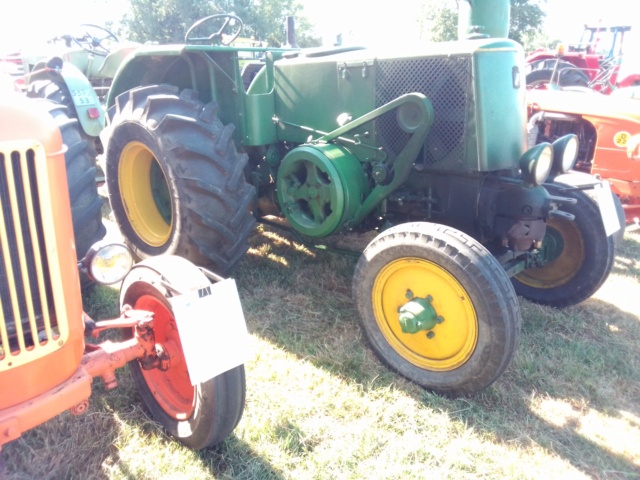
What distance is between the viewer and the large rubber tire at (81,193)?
2.46 meters

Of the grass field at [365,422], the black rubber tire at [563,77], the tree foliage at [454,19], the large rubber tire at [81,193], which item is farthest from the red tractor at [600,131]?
the tree foliage at [454,19]

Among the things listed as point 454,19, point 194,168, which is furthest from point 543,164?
point 454,19

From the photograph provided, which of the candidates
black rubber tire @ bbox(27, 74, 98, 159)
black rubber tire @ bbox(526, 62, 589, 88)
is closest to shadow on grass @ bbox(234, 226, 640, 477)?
black rubber tire @ bbox(27, 74, 98, 159)

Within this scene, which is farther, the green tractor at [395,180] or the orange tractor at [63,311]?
the green tractor at [395,180]

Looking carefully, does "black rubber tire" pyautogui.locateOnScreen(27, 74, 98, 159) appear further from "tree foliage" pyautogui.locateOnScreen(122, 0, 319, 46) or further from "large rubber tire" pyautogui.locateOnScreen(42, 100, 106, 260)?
"tree foliage" pyautogui.locateOnScreen(122, 0, 319, 46)

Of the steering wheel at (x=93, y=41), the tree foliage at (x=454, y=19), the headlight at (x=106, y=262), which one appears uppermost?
the tree foliage at (x=454, y=19)

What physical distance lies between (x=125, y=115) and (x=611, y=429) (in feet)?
10.1

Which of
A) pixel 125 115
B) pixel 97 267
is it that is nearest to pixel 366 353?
pixel 97 267

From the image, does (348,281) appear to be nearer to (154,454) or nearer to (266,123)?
(266,123)

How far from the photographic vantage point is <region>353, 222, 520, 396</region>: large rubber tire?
2.28 m

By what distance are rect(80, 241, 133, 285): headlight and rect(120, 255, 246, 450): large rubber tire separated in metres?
0.11

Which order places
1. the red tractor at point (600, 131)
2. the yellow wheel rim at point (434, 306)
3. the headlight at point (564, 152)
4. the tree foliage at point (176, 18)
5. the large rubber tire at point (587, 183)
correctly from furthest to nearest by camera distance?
the tree foliage at point (176, 18), the red tractor at point (600, 131), the large rubber tire at point (587, 183), the headlight at point (564, 152), the yellow wheel rim at point (434, 306)

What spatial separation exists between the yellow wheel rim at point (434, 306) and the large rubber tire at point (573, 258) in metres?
1.22

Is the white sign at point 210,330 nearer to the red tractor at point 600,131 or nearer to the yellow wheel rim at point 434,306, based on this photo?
→ the yellow wheel rim at point 434,306
